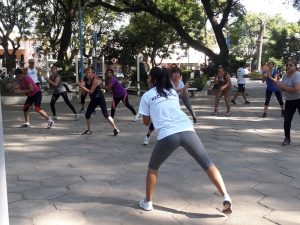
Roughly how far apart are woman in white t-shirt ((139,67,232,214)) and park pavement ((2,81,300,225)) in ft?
1.16

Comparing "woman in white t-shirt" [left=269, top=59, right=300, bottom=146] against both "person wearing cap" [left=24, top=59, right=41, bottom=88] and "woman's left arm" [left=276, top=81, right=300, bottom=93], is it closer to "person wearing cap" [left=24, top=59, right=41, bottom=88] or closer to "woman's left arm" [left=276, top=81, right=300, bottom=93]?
"woman's left arm" [left=276, top=81, right=300, bottom=93]

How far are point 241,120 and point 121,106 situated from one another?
17.9 feet

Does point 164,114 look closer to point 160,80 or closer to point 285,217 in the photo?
point 160,80

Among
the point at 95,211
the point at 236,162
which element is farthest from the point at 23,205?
the point at 236,162

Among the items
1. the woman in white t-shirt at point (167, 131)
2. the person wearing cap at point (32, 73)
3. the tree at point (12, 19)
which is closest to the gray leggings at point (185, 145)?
the woman in white t-shirt at point (167, 131)

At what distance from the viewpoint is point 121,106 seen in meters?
16.0

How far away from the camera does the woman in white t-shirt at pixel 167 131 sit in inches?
172

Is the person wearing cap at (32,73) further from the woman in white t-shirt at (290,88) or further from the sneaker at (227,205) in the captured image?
the sneaker at (227,205)

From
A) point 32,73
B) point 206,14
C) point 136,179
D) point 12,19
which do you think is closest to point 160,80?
point 136,179

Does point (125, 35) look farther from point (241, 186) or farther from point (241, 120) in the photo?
point (241, 186)

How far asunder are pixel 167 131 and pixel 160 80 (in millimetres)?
548

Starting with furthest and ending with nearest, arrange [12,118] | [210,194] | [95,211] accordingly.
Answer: [12,118] < [210,194] < [95,211]

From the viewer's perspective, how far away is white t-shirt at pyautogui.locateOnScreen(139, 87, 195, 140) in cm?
440

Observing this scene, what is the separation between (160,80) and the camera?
15.0ft
